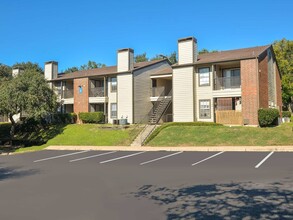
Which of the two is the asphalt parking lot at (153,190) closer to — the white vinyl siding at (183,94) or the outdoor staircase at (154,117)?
the outdoor staircase at (154,117)

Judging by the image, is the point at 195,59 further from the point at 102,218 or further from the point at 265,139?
the point at 102,218

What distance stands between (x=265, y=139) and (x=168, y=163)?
876 centimetres

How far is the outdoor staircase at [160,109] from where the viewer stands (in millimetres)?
28453

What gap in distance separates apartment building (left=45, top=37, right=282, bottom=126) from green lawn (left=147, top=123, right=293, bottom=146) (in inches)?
133

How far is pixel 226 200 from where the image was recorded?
22.0ft

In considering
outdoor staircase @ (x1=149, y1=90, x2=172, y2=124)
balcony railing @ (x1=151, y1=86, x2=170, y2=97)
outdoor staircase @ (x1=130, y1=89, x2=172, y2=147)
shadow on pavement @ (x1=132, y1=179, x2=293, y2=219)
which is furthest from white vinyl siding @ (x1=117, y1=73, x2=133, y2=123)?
shadow on pavement @ (x1=132, y1=179, x2=293, y2=219)

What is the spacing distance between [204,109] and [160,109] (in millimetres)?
4751

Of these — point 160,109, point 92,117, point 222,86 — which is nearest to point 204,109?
point 222,86

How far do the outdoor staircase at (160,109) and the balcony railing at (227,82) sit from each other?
522 centimetres

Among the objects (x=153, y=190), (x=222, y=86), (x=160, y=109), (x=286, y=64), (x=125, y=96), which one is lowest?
(x=153, y=190)

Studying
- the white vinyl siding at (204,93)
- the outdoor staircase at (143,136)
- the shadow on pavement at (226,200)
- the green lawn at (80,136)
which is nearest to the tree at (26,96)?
the green lawn at (80,136)

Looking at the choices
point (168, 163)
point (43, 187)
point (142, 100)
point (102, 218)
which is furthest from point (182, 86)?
point (102, 218)

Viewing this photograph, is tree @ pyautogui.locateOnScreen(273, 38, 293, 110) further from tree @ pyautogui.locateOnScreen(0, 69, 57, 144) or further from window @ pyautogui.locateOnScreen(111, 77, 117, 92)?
tree @ pyautogui.locateOnScreen(0, 69, 57, 144)

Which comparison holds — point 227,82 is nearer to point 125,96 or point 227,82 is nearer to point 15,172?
point 125,96
